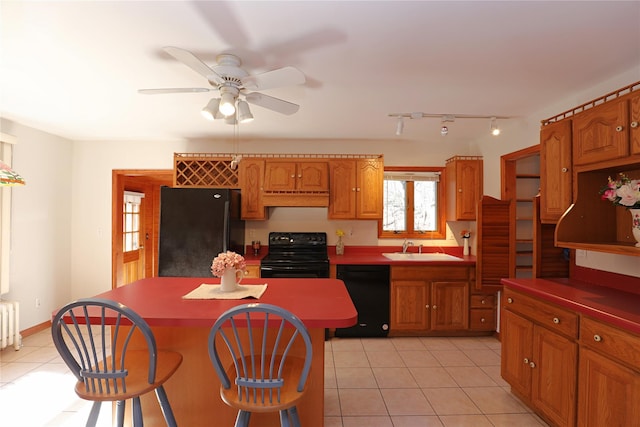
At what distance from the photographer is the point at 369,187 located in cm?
390

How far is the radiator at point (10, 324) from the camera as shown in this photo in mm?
3049

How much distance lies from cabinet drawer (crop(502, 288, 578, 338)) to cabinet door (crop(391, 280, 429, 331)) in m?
1.21

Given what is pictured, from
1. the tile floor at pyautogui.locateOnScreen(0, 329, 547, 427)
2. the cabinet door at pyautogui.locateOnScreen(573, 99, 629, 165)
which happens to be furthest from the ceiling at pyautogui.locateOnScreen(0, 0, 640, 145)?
the tile floor at pyautogui.locateOnScreen(0, 329, 547, 427)

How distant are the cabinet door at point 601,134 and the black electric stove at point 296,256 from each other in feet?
7.96

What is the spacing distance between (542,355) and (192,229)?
3.26m

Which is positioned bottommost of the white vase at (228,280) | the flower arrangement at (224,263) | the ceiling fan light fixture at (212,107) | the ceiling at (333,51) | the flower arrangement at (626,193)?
the white vase at (228,280)

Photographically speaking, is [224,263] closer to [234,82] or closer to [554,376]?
[234,82]

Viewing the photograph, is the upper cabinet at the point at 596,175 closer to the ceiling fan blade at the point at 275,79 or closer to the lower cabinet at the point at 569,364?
the lower cabinet at the point at 569,364

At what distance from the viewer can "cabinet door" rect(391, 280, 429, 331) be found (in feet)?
11.8

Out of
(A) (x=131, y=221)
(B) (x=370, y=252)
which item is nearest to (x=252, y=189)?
(B) (x=370, y=252)

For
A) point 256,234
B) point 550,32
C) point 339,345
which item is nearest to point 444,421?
point 339,345

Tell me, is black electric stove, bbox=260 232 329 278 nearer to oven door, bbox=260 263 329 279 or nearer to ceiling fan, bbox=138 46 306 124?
oven door, bbox=260 263 329 279

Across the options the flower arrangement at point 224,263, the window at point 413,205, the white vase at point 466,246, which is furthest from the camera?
the window at point 413,205

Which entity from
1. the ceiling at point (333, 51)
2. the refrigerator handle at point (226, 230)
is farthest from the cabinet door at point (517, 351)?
the refrigerator handle at point (226, 230)
